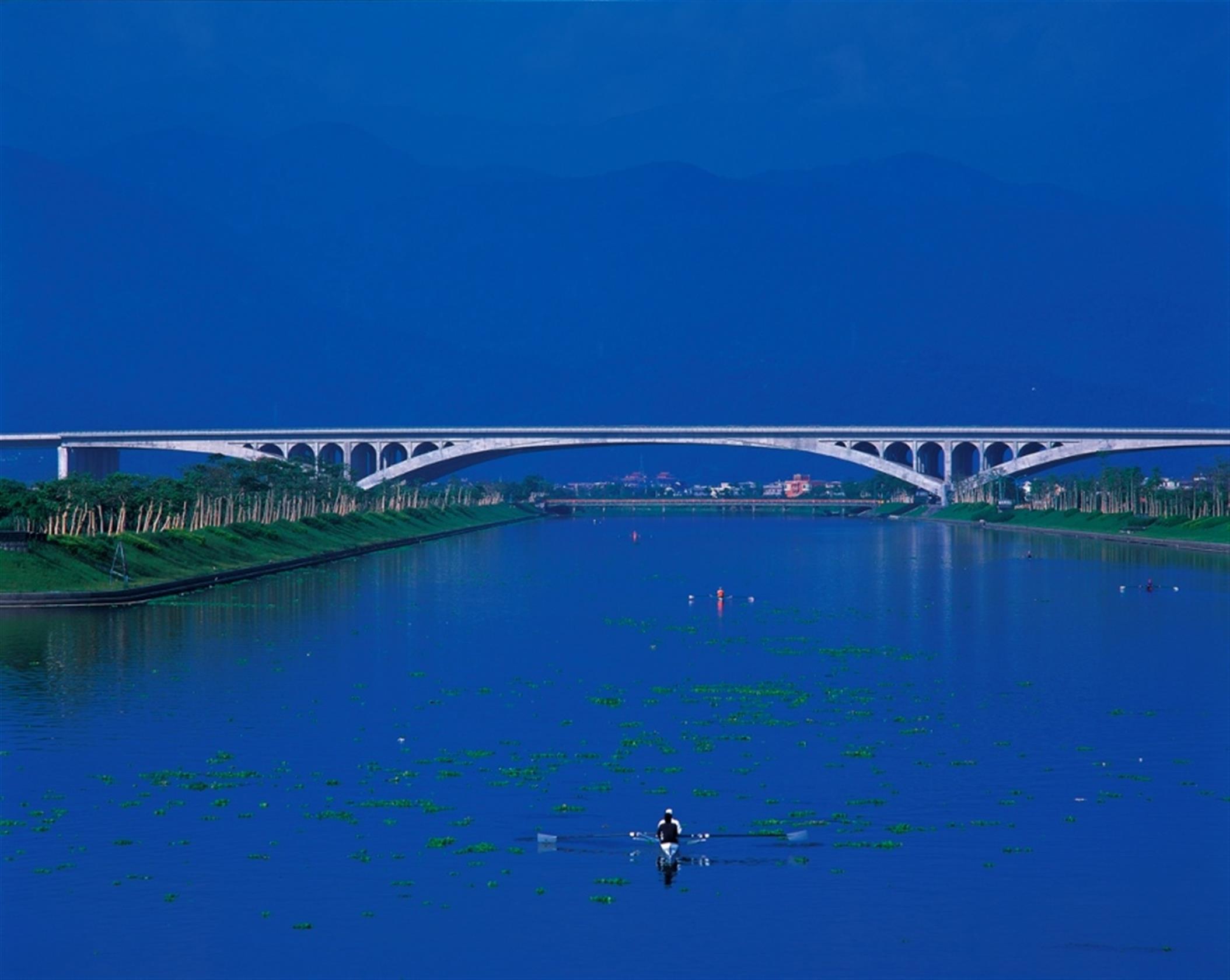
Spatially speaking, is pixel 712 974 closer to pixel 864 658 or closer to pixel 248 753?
pixel 248 753

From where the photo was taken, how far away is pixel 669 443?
166000 millimetres

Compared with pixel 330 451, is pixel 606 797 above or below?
below

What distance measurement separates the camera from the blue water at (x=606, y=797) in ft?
55.3

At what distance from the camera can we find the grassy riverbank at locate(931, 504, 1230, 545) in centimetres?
9569

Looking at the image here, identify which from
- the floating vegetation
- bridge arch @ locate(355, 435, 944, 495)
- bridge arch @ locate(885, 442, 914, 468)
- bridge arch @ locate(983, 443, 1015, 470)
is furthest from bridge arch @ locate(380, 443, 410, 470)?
the floating vegetation

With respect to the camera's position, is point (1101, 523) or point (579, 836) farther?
point (1101, 523)

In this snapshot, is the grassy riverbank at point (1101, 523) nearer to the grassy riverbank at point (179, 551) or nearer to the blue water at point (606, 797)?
the grassy riverbank at point (179, 551)

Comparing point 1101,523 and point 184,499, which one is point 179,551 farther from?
point 1101,523

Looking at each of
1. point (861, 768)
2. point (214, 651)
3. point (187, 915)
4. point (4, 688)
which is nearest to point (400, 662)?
point (214, 651)

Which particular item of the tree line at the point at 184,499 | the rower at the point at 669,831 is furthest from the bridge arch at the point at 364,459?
the rower at the point at 669,831

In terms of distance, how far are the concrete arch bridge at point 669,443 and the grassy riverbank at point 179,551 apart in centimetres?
5305

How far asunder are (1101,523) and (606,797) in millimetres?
99523

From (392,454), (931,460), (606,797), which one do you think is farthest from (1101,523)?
(606,797)

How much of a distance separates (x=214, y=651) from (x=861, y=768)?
62.2 ft
